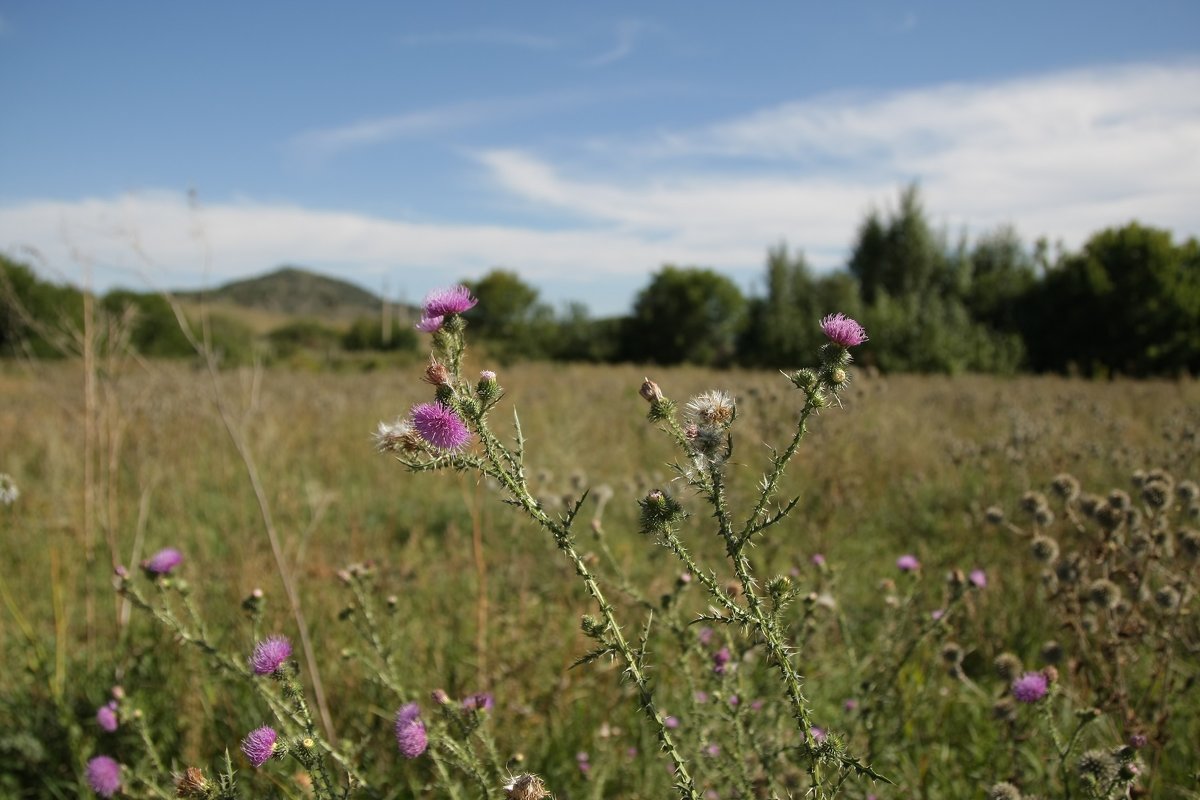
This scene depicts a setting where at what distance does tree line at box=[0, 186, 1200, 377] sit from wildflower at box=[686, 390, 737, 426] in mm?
12160

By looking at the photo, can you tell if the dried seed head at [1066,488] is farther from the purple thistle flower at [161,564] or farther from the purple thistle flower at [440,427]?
the purple thistle flower at [161,564]

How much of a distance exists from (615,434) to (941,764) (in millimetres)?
4616

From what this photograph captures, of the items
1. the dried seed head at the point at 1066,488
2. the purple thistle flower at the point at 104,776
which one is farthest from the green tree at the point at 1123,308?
the purple thistle flower at the point at 104,776

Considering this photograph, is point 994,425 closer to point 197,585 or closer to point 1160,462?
point 1160,462

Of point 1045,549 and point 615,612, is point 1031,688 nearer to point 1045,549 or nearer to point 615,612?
point 1045,549

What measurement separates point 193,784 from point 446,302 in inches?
34.2

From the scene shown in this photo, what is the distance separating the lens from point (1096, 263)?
20125 mm

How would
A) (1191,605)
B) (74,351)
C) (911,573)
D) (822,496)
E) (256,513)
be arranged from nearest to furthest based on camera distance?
(911,573) < (1191,605) < (74,351) < (822,496) < (256,513)

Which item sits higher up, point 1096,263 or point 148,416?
point 1096,263

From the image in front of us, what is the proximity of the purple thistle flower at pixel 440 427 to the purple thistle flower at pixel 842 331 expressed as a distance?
0.64 m

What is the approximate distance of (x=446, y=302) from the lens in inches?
48.9

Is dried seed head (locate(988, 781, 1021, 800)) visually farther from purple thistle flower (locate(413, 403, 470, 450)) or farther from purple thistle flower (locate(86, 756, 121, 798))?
purple thistle flower (locate(86, 756, 121, 798))

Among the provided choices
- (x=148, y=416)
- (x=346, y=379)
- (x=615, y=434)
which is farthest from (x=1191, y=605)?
(x=346, y=379)

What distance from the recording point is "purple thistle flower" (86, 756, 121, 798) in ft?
5.69
